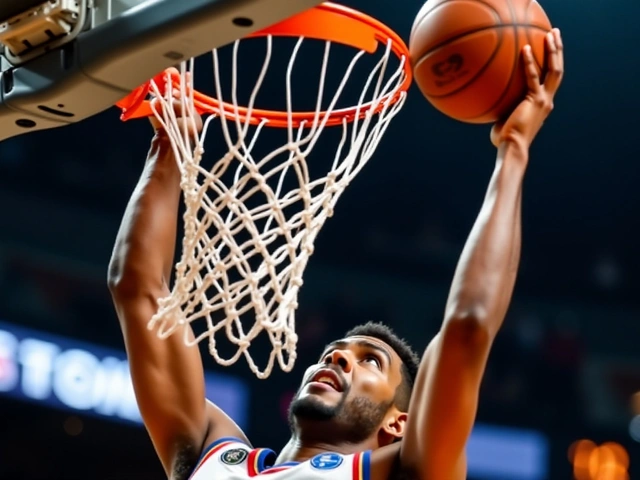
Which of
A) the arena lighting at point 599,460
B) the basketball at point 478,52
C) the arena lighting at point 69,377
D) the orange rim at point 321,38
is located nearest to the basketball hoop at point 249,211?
the orange rim at point 321,38

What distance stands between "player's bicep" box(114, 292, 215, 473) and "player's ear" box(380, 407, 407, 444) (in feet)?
1.51

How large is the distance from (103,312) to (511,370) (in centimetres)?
247

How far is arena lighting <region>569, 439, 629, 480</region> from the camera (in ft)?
20.1

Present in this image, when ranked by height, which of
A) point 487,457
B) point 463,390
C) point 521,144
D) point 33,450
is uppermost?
point 521,144

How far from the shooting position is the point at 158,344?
8.43ft

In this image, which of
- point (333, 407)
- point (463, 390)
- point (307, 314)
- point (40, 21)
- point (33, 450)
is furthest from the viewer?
point (307, 314)

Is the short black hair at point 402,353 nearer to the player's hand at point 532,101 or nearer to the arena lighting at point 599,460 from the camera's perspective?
the player's hand at point 532,101

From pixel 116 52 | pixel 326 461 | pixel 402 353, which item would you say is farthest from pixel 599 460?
pixel 116 52

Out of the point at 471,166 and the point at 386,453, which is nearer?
the point at 386,453

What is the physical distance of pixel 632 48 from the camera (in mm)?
6309

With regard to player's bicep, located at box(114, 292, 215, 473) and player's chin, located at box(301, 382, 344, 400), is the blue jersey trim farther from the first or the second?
player's bicep, located at box(114, 292, 215, 473)

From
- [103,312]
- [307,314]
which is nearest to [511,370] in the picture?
[307,314]

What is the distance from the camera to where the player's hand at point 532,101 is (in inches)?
85.7

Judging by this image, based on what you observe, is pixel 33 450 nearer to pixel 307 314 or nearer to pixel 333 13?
pixel 307 314
